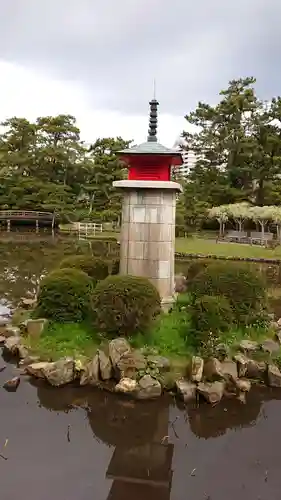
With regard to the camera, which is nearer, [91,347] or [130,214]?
[91,347]

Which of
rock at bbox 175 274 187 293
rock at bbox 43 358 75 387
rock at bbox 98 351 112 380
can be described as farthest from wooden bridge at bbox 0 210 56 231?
rock at bbox 98 351 112 380

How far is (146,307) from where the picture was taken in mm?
7582

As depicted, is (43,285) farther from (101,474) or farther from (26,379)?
(101,474)

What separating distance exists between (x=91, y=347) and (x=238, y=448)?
319cm

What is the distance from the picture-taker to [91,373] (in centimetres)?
712

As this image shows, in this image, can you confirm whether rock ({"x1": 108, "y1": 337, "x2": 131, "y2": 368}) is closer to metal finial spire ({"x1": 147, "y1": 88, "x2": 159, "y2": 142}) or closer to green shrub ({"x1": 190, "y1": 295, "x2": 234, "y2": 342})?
green shrub ({"x1": 190, "y1": 295, "x2": 234, "y2": 342})

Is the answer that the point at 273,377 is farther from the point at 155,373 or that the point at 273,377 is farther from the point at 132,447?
the point at 132,447

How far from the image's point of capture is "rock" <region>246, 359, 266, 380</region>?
24.5 feet

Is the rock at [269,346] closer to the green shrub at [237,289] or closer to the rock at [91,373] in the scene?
the green shrub at [237,289]

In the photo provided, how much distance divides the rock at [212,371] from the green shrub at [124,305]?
1.34m

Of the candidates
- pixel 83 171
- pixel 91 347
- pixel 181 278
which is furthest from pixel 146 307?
pixel 83 171

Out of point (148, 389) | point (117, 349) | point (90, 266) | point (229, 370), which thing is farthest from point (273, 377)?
point (90, 266)

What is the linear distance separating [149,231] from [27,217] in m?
30.9

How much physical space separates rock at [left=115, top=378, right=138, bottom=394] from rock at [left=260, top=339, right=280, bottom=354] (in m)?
2.55
